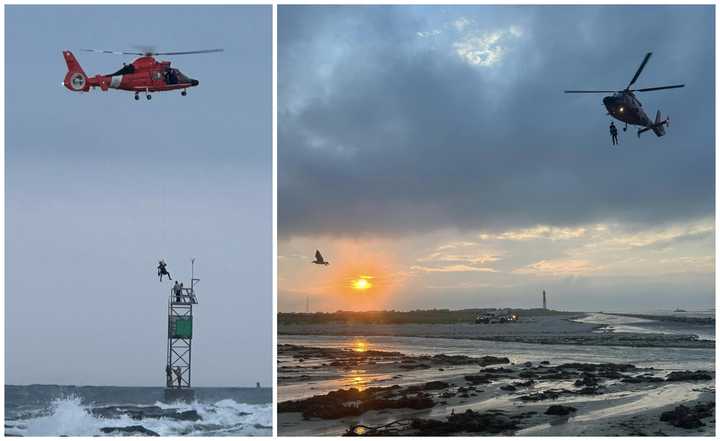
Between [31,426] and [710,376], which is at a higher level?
[710,376]

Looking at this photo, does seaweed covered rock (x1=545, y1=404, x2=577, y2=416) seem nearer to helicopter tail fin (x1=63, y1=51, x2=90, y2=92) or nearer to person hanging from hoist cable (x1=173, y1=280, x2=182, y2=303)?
person hanging from hoist cable (x1=173, y1=280, x2=182, y2=303)

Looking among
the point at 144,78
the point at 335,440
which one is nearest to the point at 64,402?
Result: the point at 144,78

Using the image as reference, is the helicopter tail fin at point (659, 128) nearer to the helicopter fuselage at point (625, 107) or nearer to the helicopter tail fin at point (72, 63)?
the helicopter fuselage at point (625, 107)

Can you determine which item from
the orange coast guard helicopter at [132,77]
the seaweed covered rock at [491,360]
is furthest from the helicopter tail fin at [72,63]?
the seaweed covered rock at [491,360]

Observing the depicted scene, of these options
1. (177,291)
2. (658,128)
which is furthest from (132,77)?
(658,128)

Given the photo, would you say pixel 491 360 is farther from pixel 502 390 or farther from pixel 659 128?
pixel 659 128

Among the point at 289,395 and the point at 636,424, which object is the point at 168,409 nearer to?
the point at 289,395

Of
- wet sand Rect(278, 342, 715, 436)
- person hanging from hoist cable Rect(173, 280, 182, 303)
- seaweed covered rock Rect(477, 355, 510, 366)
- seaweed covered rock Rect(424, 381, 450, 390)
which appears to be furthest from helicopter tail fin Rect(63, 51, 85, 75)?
seaweed covered rock Rect(477, 355, 510, 366)

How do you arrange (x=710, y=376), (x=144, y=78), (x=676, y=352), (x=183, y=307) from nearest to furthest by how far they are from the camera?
(x=144, y=78) < (x=710, y=376) < (x=183, y=307) < (x=676, y=352)
